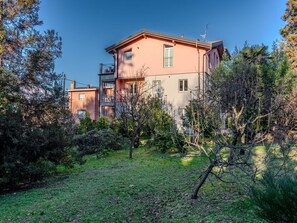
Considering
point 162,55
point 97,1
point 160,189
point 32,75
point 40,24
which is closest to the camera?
point 160,189

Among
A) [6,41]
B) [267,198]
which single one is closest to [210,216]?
[267,198]

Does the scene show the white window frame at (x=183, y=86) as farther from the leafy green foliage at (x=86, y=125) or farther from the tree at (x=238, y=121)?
the tree at (x=238, y=121)

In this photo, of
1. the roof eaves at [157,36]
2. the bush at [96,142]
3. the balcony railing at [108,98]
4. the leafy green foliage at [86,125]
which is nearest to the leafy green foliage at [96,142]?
the bush at [96,142]

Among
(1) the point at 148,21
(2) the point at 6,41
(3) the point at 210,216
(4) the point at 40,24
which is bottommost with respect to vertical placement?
(3) the point at 210,216

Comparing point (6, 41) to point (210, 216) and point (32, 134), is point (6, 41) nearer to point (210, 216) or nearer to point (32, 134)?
point (32, 134)

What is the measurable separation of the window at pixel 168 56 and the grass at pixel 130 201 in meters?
15.0

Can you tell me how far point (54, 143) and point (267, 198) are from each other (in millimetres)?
8040

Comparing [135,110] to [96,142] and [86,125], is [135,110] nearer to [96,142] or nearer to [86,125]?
[96,142]

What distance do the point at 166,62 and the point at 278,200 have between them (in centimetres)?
2042

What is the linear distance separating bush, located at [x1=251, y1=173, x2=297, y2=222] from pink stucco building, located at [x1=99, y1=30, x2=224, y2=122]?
684 inches

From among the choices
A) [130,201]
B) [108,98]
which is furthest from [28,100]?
[108,98]

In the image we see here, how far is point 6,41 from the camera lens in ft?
35.8

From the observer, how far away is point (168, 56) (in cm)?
2234

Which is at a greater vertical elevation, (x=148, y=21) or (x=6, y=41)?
(x=148, y=21)
